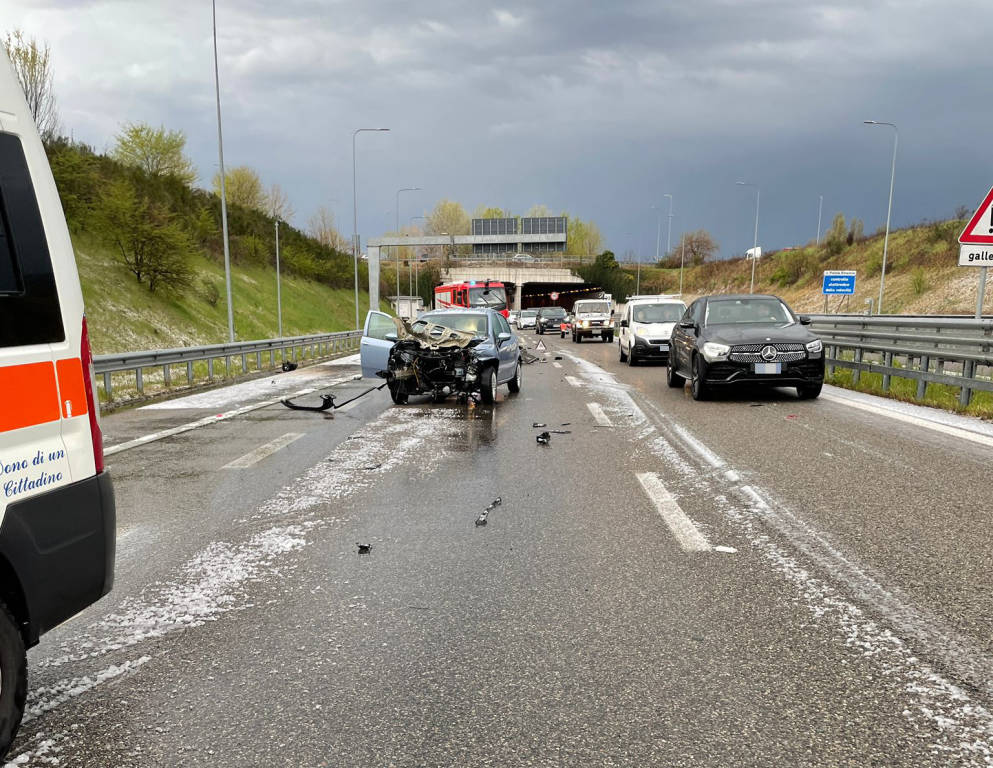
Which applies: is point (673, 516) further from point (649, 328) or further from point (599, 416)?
point (649, 328)

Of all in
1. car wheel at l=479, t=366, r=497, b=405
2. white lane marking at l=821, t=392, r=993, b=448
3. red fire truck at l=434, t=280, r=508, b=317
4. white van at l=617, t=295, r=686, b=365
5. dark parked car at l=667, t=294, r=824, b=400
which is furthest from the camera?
red fire truck at l=434, t=280, r=508, b=317

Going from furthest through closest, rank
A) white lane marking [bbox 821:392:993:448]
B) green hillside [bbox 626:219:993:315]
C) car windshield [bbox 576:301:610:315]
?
1. green hillside [bbox 626:219:993:315]
2. car windshield [bbox 576:301:610:315]
3. white lane marking [bbox 821:392:993:448]

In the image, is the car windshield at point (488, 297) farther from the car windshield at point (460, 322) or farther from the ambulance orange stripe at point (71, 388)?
the ambulance orange stripe at point (71, 388)

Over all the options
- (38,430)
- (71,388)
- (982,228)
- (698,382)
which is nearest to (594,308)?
(698,382)

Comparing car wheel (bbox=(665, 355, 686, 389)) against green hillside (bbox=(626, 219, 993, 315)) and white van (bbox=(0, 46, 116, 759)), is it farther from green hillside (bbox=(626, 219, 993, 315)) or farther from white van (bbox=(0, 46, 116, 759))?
green hillside (bbox=(626, 219, 993, 315))

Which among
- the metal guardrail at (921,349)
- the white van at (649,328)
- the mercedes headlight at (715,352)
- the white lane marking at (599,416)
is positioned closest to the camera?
the white lane marking at (599,416)

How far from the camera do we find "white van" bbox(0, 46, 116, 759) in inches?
95.3

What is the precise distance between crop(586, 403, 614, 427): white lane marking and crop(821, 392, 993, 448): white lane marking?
150 inches

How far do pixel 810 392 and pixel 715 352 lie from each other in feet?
6.16

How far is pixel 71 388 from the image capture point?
272 cm

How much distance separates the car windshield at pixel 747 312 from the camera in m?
12.7

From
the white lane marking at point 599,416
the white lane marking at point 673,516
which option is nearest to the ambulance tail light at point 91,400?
the white lane marking at point 673,516

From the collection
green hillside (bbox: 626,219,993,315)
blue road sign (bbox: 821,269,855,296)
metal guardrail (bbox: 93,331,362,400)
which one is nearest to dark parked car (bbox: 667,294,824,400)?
metal guardrail (bbox: 93,331,362,400)

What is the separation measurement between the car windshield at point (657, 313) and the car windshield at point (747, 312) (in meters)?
7.57
